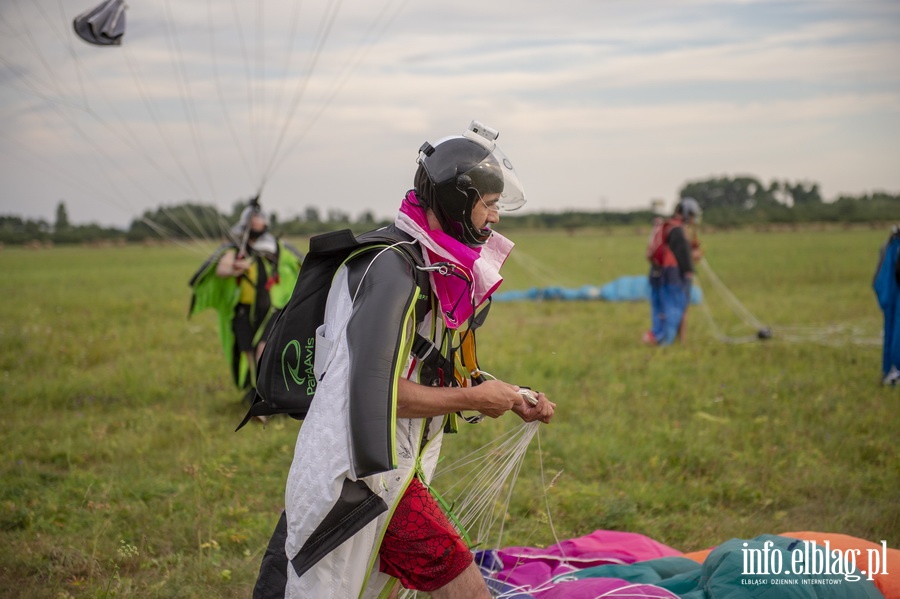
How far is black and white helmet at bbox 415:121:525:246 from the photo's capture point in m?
2.66

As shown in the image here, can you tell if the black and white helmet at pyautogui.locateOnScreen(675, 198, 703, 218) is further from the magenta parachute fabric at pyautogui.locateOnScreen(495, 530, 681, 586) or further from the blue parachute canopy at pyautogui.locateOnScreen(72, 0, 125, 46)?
the blue parachute canopy at pyautogui.locateOnScreen(72, 0, 125, 46)

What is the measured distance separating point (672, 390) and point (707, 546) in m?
3.22

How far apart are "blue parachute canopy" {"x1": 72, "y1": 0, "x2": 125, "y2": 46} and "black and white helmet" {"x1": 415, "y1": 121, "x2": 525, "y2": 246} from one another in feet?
13.3

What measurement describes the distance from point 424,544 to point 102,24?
16.0 ft

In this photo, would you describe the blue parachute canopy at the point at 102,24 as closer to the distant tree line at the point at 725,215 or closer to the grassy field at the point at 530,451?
the grassy field at the point at 530,451

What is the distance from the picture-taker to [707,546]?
453 centimetres

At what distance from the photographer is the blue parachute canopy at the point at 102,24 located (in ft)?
18.9

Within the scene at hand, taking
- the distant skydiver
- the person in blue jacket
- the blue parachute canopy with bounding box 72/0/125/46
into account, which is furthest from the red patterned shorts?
the person in blue jacket

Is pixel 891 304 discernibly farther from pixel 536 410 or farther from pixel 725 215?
pixel 725 215

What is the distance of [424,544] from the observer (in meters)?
2.55

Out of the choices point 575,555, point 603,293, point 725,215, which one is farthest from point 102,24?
point 725,215

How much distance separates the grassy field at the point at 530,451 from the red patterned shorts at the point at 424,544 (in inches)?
38.9

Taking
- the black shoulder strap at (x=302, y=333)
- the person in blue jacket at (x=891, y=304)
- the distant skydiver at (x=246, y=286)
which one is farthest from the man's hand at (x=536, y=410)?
the person in blue jacket at (x=891, y=304)

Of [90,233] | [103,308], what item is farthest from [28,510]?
[90,233]
